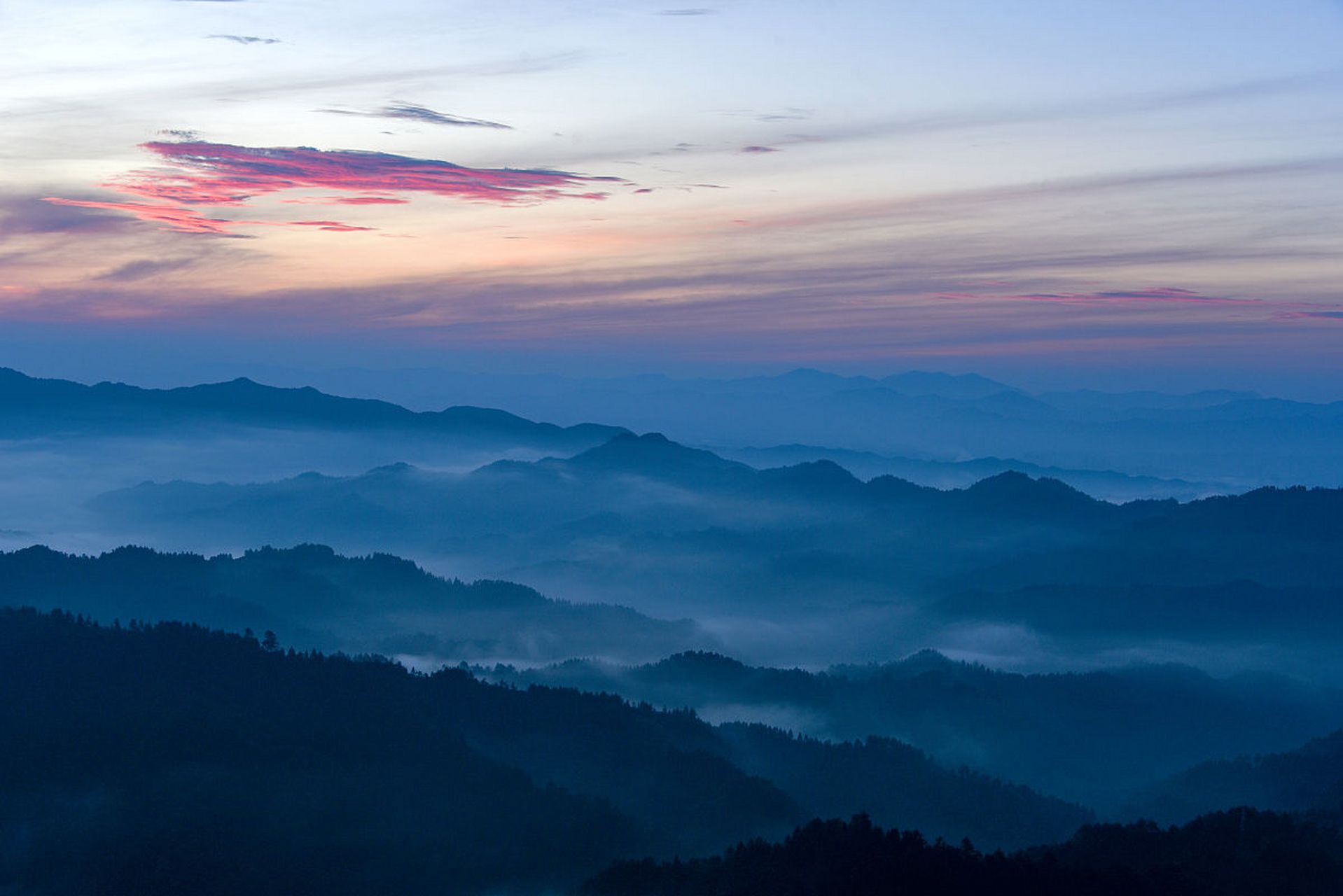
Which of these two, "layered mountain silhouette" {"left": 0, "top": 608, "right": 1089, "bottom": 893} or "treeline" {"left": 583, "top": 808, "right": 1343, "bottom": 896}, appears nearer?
"treeline" {"left": 583, "top": 808, "right": 1343, "bottom": 896}

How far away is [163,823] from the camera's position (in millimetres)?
Result: 150750

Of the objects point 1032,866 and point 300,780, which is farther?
point 300,780

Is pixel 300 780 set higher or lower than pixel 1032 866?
lower

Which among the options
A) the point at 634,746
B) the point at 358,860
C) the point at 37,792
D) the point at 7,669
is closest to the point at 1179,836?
the point at 634,746

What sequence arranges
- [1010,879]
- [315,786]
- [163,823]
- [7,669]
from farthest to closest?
1. [7,669]
2. [315,786]
3. [163,823]
4. [1010,879]

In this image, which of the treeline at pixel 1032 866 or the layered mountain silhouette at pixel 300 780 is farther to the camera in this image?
the layered mountain silhouette at pixel 300 780

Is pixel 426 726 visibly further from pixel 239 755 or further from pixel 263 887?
pixel 263 887

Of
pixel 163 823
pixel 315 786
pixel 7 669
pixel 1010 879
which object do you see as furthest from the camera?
pixel 7 669

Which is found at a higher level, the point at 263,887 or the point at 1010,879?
the point at 1010,879

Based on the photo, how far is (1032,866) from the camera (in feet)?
398

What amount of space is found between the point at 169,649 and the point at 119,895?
57885 mm

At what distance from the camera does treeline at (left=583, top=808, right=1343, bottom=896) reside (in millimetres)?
117250

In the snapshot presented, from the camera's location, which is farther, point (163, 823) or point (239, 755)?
point (239, 755)

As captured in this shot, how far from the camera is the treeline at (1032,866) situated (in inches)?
4616
